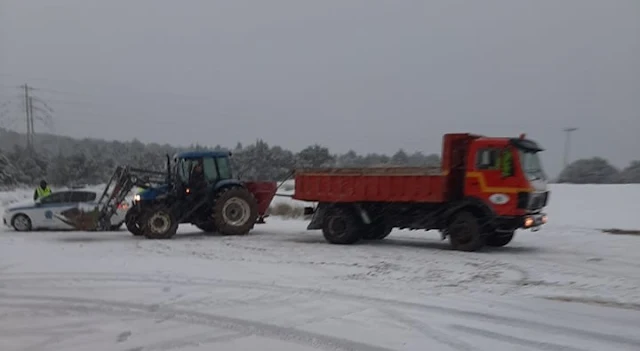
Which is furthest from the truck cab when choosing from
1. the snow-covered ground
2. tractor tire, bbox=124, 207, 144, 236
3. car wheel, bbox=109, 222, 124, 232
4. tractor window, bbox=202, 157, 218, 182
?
car wheel, bbox=109, 222, 124, 232

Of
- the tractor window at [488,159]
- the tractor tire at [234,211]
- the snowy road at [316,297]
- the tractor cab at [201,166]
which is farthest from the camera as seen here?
the tractor cab at [201,166]

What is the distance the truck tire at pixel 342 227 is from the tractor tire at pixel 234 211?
261cm

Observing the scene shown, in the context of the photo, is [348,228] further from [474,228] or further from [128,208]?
[128,208]

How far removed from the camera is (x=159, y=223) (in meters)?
16.6

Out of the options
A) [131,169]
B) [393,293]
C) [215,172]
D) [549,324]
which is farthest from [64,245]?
[549,324]

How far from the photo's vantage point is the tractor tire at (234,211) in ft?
56.4

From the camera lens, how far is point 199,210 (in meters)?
17.6

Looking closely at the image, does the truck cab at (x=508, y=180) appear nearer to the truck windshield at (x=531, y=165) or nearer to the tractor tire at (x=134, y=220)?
the truck windshield at (x=531, y=165)

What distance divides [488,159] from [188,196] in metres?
8.30

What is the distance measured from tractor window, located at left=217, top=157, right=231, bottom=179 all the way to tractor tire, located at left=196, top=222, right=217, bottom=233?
144 centimetres

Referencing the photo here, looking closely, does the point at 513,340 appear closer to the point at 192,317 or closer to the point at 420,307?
the point at 420,307

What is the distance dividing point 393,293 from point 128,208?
447 inches

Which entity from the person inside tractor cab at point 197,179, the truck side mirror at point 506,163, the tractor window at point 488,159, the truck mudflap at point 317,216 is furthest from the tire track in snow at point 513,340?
the person inside tractor cab at point 197,179

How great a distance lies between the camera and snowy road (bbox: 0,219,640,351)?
6566mm
